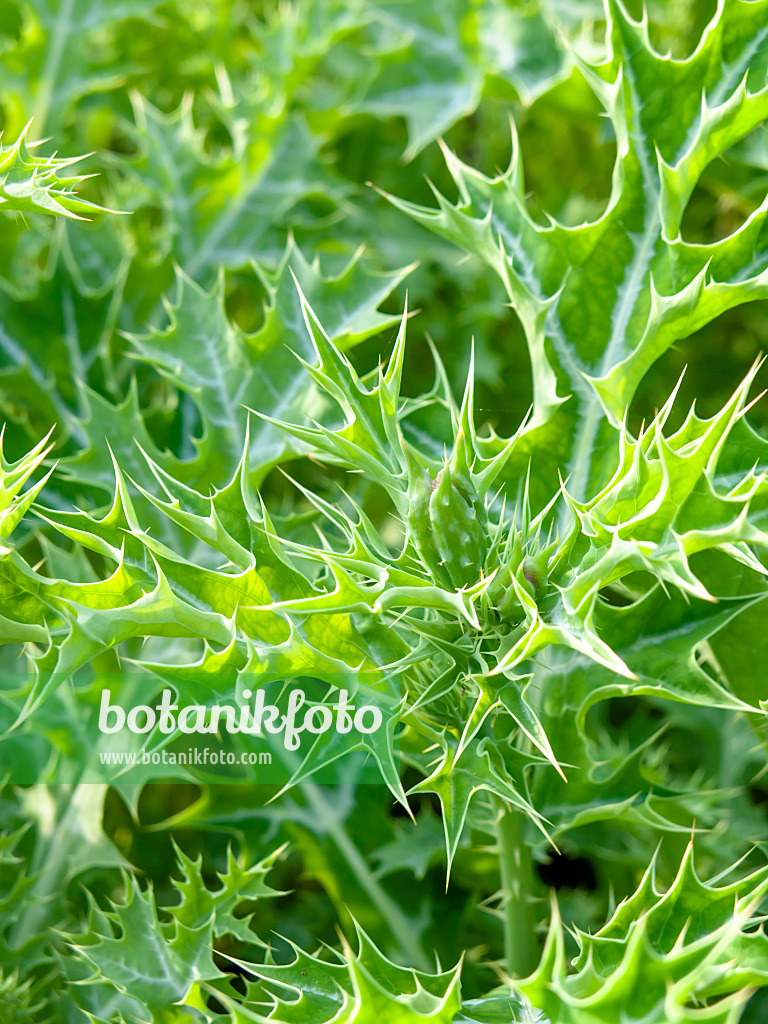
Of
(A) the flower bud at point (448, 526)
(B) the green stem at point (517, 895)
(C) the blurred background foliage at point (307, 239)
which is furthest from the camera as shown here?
(C) the blurred background foliage at point (307, 239)

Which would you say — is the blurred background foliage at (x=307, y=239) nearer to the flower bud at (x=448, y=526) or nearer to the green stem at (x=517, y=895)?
the green stem at (x=517, y=895)

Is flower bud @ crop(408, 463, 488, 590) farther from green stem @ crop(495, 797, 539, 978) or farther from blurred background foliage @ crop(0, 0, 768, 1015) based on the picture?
blurred background foliage @ crop(0, 0, 768, 1015)

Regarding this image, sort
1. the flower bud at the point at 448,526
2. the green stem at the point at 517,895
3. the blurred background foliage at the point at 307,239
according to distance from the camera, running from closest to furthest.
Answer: the flower bud at the point at 448,526 → the green stem at the point at 517,895 → the blurred background foliage at the point at 307,239

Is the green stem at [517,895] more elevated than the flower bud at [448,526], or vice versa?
the flower bud at [448,526]

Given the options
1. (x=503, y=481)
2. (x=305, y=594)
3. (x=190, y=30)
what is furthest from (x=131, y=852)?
(x=190, y=30)

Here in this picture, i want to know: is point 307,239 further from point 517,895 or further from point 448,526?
point 517,895

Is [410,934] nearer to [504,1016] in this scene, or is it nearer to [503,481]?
[504,1016]

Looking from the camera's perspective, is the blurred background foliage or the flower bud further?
the blurred background foliage

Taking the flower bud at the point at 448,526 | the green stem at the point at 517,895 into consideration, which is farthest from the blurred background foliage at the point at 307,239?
the flower bud at the point at 448,526

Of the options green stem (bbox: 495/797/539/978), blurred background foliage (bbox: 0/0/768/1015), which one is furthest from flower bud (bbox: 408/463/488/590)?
blurred background foliage (bbox: 0/0/768/1015)
